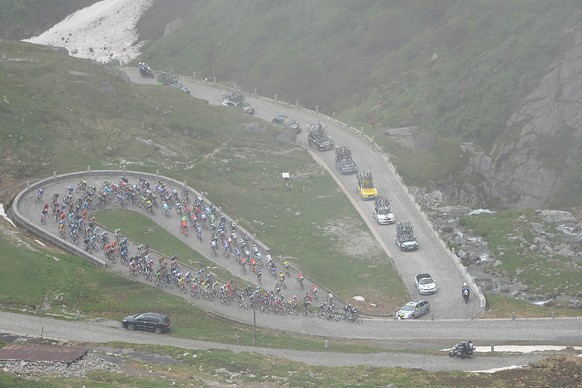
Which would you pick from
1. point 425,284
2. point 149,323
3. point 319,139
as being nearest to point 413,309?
point 425,284

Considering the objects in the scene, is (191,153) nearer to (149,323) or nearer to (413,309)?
(413,309)

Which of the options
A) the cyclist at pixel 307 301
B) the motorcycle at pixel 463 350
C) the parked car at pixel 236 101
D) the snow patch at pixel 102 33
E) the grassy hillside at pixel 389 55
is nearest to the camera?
the motorcycle at pixel 463 350

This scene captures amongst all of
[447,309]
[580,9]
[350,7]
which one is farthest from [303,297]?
[350,7]

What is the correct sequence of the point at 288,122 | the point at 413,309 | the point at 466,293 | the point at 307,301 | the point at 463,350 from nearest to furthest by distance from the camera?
the point at 463,350
the point at 307,301
the point at 413,309
the point at 466,293
the point at 288,122

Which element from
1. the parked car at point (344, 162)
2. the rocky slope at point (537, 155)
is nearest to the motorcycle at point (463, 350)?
the parked car at point (344, 162)

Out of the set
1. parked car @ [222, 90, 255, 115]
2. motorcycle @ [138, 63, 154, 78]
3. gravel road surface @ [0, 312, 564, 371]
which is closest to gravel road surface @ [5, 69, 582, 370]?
gravel road surface @ [0, 312, 564, 371]

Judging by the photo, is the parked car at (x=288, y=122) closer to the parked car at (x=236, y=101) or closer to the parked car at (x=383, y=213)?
the parked car at (x=236, y=101)

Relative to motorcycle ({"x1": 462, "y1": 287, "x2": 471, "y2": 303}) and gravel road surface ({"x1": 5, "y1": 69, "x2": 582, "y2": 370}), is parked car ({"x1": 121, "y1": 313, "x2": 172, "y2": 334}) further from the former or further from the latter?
motorcycle ({"x1": 462, "y1": 287, "x2": 471, "y2": 303})
